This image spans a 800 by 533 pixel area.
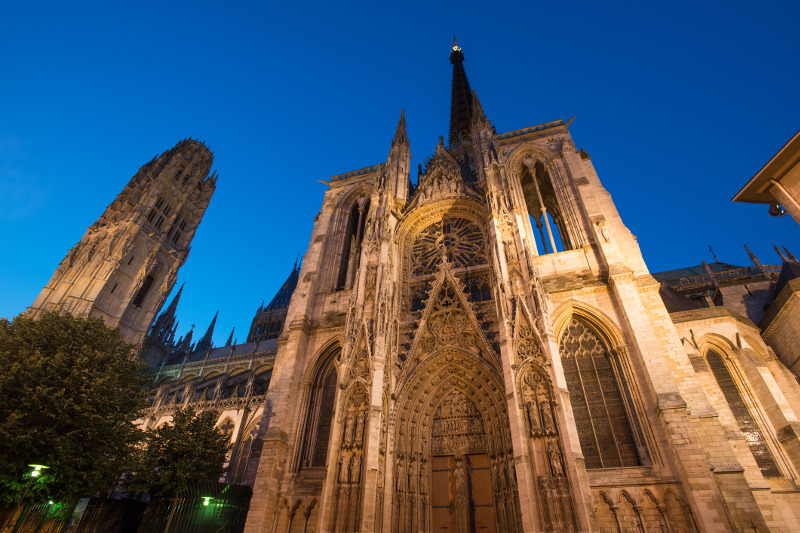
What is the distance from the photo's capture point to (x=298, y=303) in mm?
15789

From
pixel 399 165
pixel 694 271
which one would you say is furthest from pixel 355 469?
pixel 694 271

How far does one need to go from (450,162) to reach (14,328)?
1633 cm

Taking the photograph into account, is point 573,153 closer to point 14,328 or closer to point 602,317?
point 602,317

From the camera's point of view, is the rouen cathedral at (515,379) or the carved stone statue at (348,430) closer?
the rouen cathedral at (515,379)

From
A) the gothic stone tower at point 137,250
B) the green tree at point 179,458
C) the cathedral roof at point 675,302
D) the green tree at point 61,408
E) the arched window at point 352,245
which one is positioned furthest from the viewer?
the gothic stone tower at point 137,250

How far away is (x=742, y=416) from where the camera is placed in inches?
468

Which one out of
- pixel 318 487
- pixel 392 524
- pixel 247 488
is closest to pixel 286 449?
pixel 318 487

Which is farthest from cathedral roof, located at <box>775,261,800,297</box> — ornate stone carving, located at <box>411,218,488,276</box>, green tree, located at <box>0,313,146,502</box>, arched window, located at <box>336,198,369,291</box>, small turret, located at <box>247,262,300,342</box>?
small turret, located at <box>247,262,300,342</box>

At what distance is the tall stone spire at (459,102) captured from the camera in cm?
3030

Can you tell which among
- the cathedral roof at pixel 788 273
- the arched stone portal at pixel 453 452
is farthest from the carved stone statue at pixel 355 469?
the cathedral roof at pixel 788 273

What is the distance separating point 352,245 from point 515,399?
10.9 meters

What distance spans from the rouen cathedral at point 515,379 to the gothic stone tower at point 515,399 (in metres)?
0.05

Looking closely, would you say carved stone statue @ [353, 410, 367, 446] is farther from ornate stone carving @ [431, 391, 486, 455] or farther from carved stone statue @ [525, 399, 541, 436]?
carved stone statue @ [525, 399, 541, 436]

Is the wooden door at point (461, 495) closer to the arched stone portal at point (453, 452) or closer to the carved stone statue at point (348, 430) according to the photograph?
the arched stone portal at point (453, 452)
